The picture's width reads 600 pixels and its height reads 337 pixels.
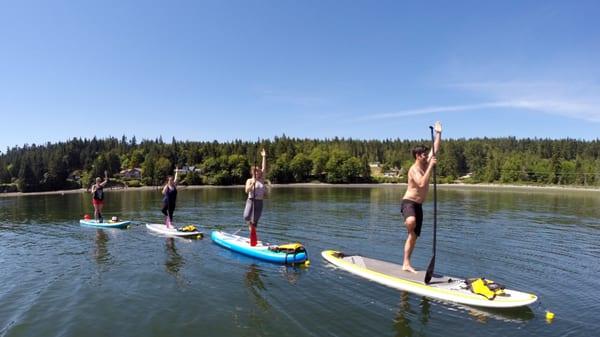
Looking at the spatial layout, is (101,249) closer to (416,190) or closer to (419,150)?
(416,190)

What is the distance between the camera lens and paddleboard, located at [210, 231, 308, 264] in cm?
1672

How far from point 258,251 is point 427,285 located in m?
7.66

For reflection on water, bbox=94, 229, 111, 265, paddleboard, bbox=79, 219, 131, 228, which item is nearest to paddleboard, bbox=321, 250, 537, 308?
reflection on water, bbox=94, 229, 111, 265

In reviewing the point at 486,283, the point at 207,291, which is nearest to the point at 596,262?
the point at 486,283

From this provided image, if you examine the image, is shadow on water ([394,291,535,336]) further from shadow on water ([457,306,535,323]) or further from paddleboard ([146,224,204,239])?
paddleboard ([146,224,204,239])

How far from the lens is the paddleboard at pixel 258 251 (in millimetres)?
16719

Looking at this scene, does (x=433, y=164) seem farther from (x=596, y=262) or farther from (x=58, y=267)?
(x=58, y=267)

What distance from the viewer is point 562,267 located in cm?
1736

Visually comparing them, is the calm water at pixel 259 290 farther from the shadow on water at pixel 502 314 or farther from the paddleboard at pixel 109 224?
the paddleboard at pixel 109 224

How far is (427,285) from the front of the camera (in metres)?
12.7

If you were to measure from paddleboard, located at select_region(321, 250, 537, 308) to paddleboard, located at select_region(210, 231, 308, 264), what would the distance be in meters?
1.54

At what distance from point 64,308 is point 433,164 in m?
11.1

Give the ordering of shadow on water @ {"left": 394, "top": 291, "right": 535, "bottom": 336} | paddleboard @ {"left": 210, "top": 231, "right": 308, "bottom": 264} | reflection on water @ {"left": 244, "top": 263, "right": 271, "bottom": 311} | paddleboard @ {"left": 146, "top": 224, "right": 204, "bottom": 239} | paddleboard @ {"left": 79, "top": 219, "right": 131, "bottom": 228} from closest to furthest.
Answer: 1. shadow on water @ {"left": 394, "top": 291, "right": 535, "bottom": 336}
2. reflection on water @ {"left": 244, "top": 263, "right": 271, "bottom": 311}
3. paddleboard @ {"left": 210, "top": 231, "right": 308, "bottom": 264}
4. paddleboard @ {"left": 146, "top": 224, "right": 204, "bottom": 239}
5. paddleboard @ {"left": 79, "top": 219, "right": 131, "bottom": 228}

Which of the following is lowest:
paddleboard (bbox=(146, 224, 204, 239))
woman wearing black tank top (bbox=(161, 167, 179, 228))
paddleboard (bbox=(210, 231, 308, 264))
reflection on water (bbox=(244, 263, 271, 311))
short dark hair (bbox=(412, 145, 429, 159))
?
reflection on water (bbox=(244, 263, 271, 311))
